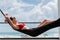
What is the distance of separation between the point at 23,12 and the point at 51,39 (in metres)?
1.02

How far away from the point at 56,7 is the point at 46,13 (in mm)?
294

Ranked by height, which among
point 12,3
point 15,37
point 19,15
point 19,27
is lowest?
point 19,27

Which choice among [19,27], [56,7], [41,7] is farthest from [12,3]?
[19,27]

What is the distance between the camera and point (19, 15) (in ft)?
14.4

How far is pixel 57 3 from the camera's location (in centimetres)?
424

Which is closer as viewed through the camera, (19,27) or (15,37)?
(19,27)

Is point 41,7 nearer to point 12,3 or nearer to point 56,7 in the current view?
point 56,7

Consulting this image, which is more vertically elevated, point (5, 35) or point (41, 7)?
point (41, 7)

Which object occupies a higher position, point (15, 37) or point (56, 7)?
point (56, 7)

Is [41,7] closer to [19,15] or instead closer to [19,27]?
[19,15]

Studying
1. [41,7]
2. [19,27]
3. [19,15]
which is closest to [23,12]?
Result: [19,15]

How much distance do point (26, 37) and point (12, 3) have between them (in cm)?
95

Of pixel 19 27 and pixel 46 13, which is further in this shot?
pixel 46 13

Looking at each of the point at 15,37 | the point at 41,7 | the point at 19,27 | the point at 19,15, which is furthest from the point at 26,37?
the point at 19,27
